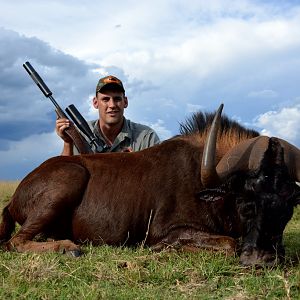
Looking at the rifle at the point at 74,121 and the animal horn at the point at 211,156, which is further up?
the rifle at the point at 74,121

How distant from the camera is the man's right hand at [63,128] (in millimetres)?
7828

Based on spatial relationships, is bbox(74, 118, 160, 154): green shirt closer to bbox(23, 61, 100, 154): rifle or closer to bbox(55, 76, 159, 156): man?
bbox(55, 76, 159, 156): man

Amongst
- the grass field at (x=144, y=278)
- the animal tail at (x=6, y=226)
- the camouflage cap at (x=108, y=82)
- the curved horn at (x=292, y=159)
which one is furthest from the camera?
the camouflage cap at (x=108, y=82)

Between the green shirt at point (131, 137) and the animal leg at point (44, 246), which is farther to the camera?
the green shirt at point (131, 137)

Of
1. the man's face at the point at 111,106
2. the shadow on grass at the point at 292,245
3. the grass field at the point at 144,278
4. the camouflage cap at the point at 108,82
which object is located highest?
the camouflage cap at the point at 108,82

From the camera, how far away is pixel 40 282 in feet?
13.4

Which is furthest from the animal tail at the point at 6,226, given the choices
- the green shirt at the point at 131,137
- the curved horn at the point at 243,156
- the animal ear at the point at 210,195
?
the curved horn at the point at 243,156

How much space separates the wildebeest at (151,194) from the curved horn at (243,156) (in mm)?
10

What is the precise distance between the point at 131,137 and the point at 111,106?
61 cm

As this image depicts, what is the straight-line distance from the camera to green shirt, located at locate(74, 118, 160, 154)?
331 inches

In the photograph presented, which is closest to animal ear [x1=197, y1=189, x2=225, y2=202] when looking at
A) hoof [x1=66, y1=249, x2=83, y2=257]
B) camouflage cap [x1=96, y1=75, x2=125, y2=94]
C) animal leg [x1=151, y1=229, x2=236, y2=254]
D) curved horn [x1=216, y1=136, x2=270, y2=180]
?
curved horn [x1=216, y1=136, x2=270, y2=180]

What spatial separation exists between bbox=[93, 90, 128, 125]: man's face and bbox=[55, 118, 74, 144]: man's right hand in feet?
2.16

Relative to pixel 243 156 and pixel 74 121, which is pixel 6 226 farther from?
pixel 243 156

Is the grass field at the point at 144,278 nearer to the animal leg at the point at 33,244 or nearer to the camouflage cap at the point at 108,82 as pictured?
the animal leg at the point at 33,244
